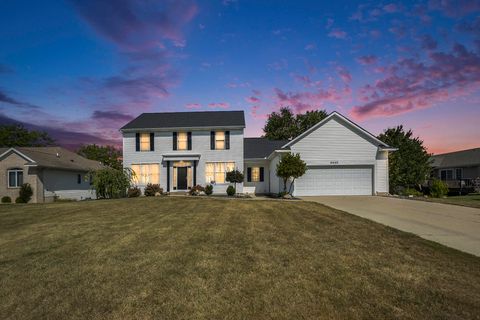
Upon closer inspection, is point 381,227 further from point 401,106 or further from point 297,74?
point 401,106

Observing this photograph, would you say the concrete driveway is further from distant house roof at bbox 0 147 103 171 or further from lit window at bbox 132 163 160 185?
distant house roof at bbox 0 147 103 171

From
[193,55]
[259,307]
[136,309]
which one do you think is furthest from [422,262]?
[193,55]

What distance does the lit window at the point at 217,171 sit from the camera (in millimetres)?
24609

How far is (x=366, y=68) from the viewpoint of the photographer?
18.8 m

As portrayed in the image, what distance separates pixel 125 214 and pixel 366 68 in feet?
59.3

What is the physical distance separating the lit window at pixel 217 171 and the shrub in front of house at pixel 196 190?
1.20 metres

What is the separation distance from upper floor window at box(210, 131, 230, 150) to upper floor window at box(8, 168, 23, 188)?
17474 mm

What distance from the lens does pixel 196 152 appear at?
2489 centimetres

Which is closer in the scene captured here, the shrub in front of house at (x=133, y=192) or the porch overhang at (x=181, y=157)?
the shrub in front of house at (x=133, y=192)

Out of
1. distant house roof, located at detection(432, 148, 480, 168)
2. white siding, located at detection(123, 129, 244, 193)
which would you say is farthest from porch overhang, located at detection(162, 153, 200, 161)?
distant house roof, located at detection(432, 148, 480, 168)

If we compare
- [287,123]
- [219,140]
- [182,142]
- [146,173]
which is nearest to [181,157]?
[182,142]

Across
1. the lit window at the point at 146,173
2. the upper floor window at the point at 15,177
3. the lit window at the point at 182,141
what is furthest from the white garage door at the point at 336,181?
the upper floor window at the point at 15,177

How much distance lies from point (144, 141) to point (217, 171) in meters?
7.54

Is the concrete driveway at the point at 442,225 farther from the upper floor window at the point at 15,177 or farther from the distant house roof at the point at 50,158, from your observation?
the upper floor window at the point at 15,177
